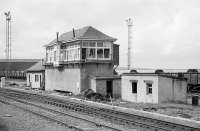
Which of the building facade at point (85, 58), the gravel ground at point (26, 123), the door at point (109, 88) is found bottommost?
the gravel ground at point (26, 123)

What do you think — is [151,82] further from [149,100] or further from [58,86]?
[58,86]

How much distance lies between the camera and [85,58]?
1428 inches

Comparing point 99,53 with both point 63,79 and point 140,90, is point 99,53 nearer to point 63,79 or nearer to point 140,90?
point 63,79

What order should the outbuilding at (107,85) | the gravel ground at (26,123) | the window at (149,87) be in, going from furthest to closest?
the outbuilding at (107,85), the window at (149,87), the gravel ground at (26,123)

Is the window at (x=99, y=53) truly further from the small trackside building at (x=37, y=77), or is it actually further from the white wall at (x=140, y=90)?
the small trackside building at (x=37, y=77)

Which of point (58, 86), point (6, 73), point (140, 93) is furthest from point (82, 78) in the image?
point (6, 73)

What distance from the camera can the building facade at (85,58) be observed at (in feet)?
118

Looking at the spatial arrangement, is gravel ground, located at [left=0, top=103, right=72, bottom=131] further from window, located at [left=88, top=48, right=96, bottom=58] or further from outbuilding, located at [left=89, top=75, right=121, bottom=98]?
window, located at [left=88, top=48, right=96, bottom=58]

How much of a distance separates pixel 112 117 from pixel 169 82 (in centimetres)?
966

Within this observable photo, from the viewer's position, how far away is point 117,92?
3488cm

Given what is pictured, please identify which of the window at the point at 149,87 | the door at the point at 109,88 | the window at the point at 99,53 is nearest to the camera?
the window at the point at 149,87

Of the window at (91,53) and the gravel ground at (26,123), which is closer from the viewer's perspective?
the gravel ground at (26,123)

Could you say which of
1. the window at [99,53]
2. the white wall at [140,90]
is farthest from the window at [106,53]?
the white wall at [140,90]

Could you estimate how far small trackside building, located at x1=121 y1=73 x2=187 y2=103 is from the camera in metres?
26.5
